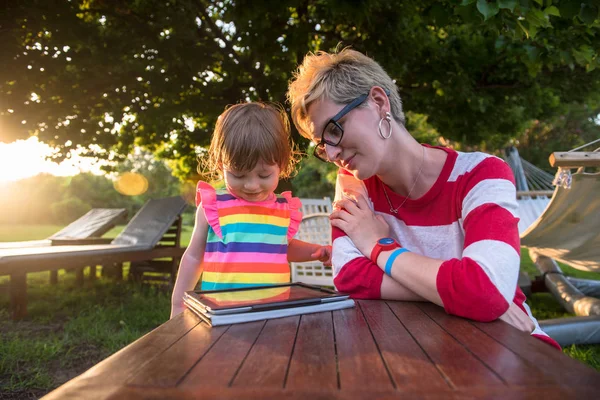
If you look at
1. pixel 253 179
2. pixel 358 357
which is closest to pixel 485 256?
pixel 358 357

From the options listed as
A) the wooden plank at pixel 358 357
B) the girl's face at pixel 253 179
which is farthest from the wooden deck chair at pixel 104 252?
the wooden plank at pixel 358 357

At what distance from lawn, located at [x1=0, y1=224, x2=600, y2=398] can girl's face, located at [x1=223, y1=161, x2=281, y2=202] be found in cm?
185

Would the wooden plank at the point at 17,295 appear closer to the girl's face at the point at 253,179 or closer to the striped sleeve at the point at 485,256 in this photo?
the girl's face at the point at 253,179

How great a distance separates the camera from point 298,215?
212 cm

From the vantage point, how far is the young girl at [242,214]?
1861 millimetres

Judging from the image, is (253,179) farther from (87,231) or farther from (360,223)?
(87,231)

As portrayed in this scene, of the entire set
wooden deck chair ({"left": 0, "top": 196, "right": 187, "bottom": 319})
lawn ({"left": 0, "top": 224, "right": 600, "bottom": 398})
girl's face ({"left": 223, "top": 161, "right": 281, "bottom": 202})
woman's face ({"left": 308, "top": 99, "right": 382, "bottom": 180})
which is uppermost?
woman's face ({"left": 308, "top": 99, "right": 382, "bottom": 180})

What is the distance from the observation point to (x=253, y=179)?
189cm

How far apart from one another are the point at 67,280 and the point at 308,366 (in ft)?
24.0

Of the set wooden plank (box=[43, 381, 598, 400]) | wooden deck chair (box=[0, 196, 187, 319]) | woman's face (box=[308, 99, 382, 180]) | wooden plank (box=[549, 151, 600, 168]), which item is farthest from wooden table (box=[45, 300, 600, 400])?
wooden deck chair (box=[0, 196, 187, 319])

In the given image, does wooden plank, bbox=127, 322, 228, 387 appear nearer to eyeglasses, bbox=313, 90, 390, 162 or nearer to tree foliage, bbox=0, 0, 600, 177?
eyeglasses, bbox=313, 90, 390, 162

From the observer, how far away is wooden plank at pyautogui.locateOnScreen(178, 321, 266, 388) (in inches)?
28.5

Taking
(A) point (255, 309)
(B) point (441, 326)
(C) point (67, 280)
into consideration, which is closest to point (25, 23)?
(C) point (67, 280)

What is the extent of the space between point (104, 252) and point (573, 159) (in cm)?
476
